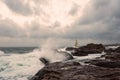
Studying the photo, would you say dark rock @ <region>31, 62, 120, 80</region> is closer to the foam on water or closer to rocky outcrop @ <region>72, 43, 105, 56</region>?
the foam on water

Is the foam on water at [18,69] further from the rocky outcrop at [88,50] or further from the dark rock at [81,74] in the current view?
the rocky outcrop at [88,50]

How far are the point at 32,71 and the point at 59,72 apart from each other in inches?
407

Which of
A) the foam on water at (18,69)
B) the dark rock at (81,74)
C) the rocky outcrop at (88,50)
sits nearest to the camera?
the dark rock at (81,74)

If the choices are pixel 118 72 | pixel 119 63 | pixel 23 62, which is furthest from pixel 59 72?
pixel 23 62

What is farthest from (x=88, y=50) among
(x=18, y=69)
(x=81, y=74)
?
(x=81, y=74)

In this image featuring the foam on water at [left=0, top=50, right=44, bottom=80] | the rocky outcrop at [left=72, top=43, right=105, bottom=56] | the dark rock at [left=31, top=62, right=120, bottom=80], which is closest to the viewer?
the dark rock at [left=31, top=62, right=120, bottom=80]

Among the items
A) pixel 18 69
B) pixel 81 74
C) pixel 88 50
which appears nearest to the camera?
pixel 81 74

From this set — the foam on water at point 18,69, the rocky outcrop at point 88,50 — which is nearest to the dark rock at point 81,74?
the foam on water at point 18,69

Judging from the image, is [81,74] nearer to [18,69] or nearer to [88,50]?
[18,69]

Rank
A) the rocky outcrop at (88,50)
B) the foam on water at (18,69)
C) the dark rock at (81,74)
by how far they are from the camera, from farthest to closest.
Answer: the rocky outcrop at (88,50) < the foam on water at (18,69) < the dark rock at (81,74)

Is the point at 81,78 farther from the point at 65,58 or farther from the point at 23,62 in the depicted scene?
the point at 23,62

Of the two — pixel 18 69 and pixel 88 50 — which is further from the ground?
pixel 88 50

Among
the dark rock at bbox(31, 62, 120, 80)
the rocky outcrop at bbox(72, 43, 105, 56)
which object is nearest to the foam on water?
the dark rock at bbox(31, 62, 120, 80)

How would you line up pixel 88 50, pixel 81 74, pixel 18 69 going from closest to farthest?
pixel 81 74, pixel 18 69, pixel 88 50
